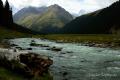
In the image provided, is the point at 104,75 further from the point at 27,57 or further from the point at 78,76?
the point at 27,57

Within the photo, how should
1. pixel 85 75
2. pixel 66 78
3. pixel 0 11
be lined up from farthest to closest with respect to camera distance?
pixel 0 11 → pixel 85 75 → pixel 66 78

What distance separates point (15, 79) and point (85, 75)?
12.2 m

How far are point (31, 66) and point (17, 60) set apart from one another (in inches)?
58.8

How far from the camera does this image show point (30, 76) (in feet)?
65.3

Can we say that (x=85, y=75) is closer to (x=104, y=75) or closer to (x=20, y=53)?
(x=104, y=75)

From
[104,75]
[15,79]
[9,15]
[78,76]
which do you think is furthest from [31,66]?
[9,15]

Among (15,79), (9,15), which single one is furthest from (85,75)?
(9,15)

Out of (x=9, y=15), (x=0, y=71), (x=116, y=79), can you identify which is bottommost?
(x=116, y=79)

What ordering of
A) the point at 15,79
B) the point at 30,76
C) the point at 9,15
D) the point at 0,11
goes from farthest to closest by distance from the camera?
the point at 9,15 < the point at 0,11 < the point at 30,76 < the point at 15,79

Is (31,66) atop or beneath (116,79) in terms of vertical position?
atop

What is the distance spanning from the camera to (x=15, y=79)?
61.1ft

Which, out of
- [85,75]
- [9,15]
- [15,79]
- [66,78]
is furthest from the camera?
[9,15]

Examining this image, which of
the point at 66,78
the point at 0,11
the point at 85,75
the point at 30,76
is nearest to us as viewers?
the point at 30,76

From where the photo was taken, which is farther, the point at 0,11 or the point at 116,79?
the point at 0,11
